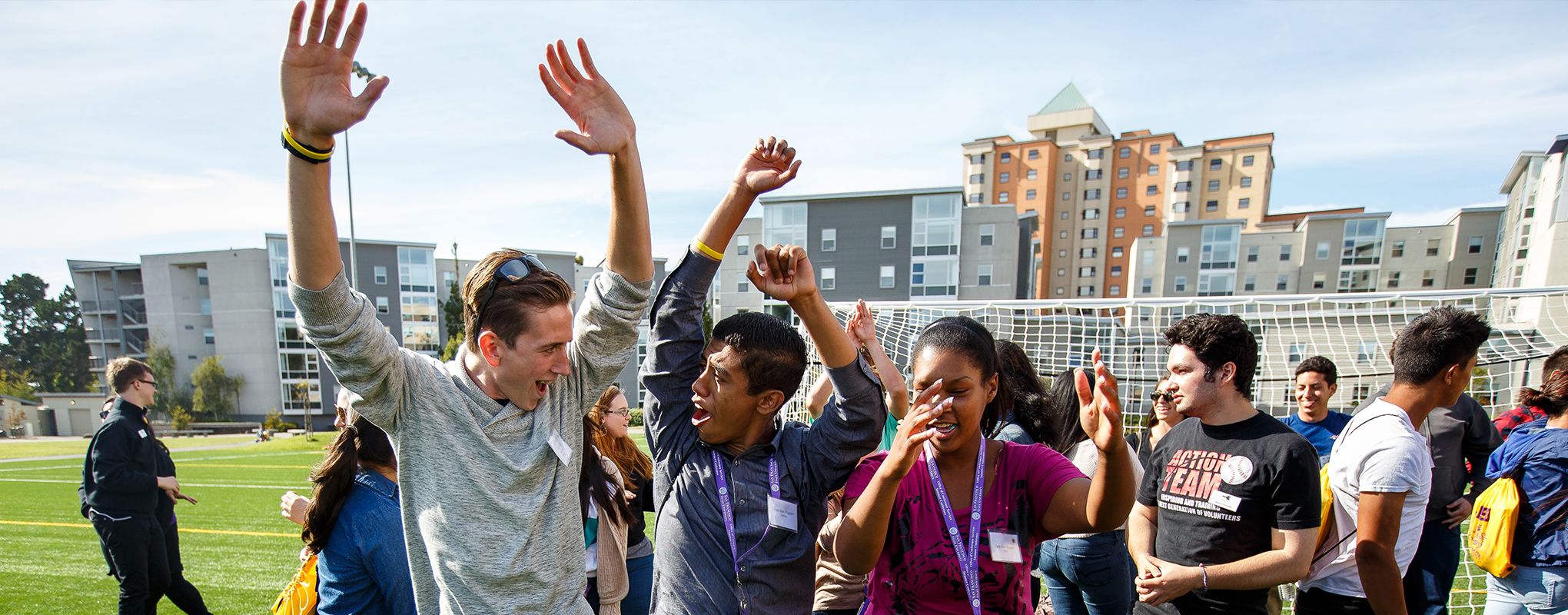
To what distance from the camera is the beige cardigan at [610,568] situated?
2.83 metres

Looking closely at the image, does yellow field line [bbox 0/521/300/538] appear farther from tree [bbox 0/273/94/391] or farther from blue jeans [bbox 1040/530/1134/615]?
tree [bbox 0/273/94/391]

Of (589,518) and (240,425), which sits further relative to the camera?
(240,425)

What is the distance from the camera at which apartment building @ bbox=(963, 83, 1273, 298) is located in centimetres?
5859

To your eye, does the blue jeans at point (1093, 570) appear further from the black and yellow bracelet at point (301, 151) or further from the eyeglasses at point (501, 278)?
the black and yellow bracelet at point (301, 151)

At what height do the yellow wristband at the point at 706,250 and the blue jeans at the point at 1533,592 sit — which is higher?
the yellow wristband at the point at 706,250

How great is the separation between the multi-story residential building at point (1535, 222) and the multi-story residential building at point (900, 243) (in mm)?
23180

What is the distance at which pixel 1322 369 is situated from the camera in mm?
4461

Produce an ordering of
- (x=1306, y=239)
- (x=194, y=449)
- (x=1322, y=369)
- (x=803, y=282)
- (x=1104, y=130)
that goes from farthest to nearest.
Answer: (x=1104, y=130)
(x=1306, y=239)
(x=194, y=449)
(x=1322, y=369)
(x=803, y=282)

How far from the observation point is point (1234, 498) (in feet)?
7.70

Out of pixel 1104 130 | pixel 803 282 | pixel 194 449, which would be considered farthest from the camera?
pixel 1104 130

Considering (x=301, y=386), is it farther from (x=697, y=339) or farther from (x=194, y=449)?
(x=697, y=339)

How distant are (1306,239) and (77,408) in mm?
91128

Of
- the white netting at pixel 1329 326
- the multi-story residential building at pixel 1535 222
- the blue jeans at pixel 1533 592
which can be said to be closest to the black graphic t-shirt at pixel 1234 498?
the white netting at pixel 1329 326

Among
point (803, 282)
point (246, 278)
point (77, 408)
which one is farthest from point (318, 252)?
point (77, 408)
